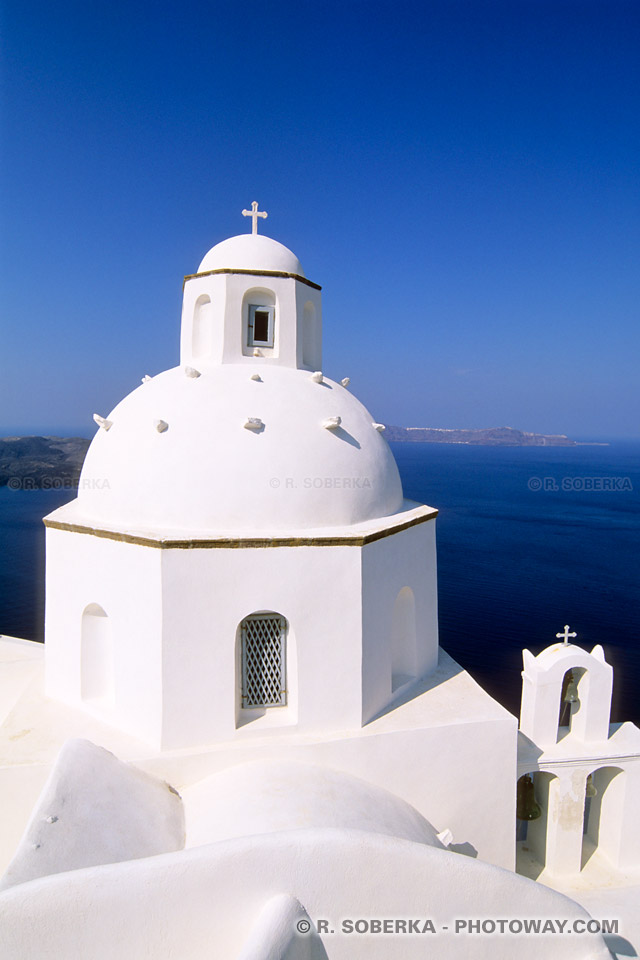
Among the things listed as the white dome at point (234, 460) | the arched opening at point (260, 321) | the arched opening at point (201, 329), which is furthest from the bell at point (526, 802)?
the arched opening at point (201, 329)

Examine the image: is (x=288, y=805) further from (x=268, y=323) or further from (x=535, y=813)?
(x=268, y=323)

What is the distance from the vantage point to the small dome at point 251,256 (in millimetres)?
8969

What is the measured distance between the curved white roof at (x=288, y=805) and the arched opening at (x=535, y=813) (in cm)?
244

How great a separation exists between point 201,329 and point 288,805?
6603mm

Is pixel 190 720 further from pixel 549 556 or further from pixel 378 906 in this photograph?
pixel 549 556

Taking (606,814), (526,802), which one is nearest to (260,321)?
(526,802)

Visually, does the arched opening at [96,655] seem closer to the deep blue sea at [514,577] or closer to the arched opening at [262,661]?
the arched opening at [262,661]

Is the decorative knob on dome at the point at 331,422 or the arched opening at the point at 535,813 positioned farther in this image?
the arched opening at the point at 535,813

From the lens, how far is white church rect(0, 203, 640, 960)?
176 inches

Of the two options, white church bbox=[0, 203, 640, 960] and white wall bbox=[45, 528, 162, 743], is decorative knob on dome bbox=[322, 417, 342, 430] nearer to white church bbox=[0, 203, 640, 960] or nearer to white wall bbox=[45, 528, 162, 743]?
white church bbox=[0, 203, 640, 960]

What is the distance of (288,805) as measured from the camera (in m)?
5.93

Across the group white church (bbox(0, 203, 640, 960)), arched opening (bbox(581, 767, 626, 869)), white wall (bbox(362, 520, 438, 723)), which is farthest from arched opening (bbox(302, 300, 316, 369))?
arched opening (bbox(581, 767, 626, 869))

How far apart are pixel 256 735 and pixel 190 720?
79cm

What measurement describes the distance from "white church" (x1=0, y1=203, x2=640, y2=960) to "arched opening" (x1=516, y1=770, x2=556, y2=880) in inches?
1.4
